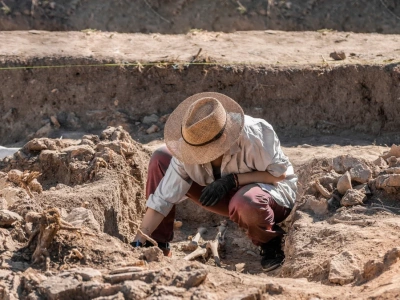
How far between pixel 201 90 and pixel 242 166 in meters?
3.71

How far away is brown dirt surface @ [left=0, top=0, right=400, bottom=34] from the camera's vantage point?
1231cm

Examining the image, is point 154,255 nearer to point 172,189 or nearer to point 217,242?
point 172,189

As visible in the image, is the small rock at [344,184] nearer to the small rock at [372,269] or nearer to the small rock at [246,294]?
the small rock at [372,269]

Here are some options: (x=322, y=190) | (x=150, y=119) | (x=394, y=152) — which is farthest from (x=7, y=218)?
(x=150, y=119)

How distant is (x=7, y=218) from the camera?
17.0 feet

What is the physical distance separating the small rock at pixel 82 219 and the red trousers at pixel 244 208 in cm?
84

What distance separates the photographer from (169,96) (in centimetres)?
964

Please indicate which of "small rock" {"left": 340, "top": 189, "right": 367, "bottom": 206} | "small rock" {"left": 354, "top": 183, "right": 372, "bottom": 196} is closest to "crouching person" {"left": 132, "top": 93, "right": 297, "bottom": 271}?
"small rock" {"left": 340, "top": 189, "right": 367, "bottom": 206}

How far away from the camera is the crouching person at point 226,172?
5594 mm

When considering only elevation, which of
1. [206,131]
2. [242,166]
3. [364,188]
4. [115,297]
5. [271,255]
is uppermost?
[206,131]

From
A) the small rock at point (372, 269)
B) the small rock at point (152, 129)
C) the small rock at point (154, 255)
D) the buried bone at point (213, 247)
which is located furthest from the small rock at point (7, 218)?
the small rock at point (152, 129)

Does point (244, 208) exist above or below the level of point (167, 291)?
below

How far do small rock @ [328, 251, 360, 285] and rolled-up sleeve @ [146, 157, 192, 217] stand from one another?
122 centimetres

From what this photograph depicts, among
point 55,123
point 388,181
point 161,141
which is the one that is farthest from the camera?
point 55,123
